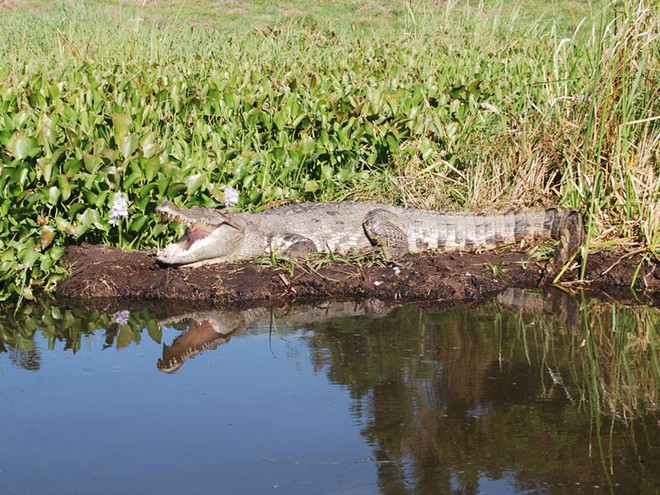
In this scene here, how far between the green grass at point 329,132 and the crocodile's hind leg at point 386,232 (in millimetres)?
574

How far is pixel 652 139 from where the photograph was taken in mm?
6062

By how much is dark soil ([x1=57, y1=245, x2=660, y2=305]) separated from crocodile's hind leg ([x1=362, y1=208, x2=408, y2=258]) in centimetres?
24

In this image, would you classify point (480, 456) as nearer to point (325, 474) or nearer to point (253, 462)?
point (325, 474)

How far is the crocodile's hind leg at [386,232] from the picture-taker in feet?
20.6

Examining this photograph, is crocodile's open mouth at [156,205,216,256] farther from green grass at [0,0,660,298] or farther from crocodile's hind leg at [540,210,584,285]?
crocodile's hind leg at [540,210,584,285]

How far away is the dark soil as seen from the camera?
558cm

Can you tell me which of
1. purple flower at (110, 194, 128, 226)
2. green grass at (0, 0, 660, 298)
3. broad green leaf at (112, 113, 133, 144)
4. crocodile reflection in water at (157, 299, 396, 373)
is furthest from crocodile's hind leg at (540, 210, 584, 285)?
broad green leaf at (112, 113, 133, 144)

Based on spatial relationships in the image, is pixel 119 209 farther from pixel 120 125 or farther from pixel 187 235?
pixel 120 125

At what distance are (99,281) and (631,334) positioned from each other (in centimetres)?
307

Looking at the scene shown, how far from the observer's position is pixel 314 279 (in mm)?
5699

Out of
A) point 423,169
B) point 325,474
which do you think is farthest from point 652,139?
point 325,474

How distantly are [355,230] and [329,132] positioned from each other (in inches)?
41.6

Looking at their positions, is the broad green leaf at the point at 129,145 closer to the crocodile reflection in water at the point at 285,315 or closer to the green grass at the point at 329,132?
the green grass at the point at 329,132

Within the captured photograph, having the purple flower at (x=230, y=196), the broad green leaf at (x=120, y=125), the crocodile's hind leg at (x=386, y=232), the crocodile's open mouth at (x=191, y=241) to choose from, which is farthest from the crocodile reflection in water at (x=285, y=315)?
the broad green leaf at (x=120, y=125)
